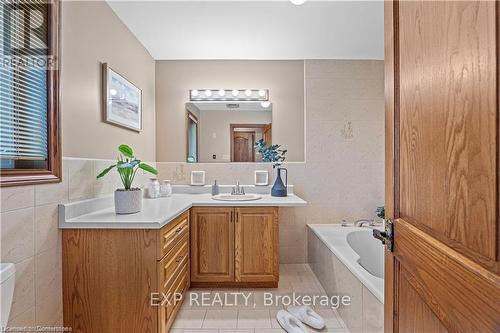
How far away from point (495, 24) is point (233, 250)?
221 centimetres

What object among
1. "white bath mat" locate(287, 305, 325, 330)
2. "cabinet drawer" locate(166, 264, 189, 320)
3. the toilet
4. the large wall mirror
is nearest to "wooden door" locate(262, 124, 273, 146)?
the large wall mirror

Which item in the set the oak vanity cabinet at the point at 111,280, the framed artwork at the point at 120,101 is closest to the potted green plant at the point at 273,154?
the framed artwork at the point at 120,101

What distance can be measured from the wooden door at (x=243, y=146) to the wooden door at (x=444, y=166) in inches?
86.9

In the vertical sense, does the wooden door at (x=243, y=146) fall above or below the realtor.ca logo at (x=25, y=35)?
below

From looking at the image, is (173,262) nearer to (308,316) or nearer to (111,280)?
(111,280)

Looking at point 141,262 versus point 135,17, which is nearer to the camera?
point 141,262

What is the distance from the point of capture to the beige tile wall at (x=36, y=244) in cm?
119

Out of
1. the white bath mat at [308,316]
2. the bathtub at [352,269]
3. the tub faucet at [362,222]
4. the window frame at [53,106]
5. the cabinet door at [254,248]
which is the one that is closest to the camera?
the window frame at [53,106]

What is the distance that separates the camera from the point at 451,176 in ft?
1.84

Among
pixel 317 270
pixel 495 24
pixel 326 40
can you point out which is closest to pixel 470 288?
pixel 495 24

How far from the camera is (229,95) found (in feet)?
9.99

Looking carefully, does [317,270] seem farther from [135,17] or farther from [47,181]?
[135,17]

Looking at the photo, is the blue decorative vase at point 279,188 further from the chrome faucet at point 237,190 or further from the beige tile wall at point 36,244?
the beige tile wall at point 36,244

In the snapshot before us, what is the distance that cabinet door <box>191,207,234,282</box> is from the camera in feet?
7.73
